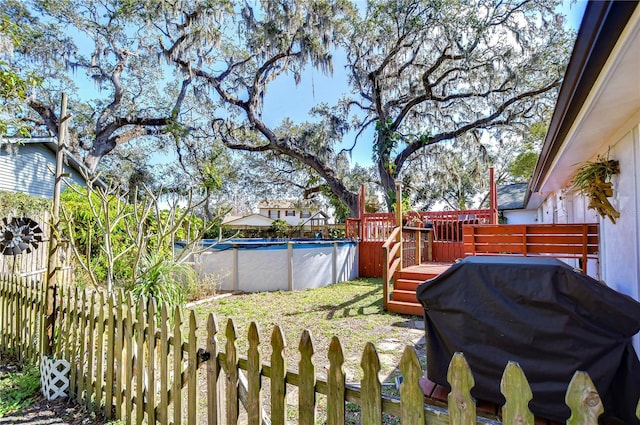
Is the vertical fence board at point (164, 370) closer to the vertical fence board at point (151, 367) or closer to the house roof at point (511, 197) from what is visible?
the vertical fence board at point (151, 367)

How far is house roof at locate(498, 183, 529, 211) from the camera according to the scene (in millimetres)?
16372

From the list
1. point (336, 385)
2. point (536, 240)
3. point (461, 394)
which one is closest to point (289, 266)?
point (536, 240)

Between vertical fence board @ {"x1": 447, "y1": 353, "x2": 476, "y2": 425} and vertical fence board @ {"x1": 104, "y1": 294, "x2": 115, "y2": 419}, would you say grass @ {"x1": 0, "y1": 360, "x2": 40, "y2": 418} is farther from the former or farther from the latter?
vertical fence board @ {"x1": 447, "y1": 353, "x2": 476, "y2": 425}

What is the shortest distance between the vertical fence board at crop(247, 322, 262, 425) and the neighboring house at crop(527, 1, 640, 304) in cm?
205

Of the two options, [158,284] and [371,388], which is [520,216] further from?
[371,388]

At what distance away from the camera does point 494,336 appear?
1.86m

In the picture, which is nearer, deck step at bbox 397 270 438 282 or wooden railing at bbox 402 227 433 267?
deck step at bbox 397 270 438 282

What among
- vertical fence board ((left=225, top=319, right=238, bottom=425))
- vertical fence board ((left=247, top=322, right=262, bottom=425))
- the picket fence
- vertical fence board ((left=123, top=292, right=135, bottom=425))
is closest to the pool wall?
the picket fence

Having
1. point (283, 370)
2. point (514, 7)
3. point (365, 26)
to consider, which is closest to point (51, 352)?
point (283, 370)

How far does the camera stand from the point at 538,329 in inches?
Answer: 68.5

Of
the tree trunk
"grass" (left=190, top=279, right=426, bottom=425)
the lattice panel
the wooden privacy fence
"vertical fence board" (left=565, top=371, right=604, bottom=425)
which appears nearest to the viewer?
"vertical fence board" (left=565, top=371, right=604, bottom=425)

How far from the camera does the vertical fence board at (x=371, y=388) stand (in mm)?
1304

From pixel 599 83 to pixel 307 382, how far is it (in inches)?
85.8

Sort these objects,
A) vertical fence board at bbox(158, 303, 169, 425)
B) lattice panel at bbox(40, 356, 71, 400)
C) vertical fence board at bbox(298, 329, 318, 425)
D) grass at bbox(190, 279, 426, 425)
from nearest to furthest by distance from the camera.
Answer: vertical fence board at bbox(298, 329, 318, 425) → vertical fence board at bbox(158, 303, 169, 425) → lattice panel at bbox(40, 356, 71, 400) → grass at bbox(190, 279, 426, 425)
